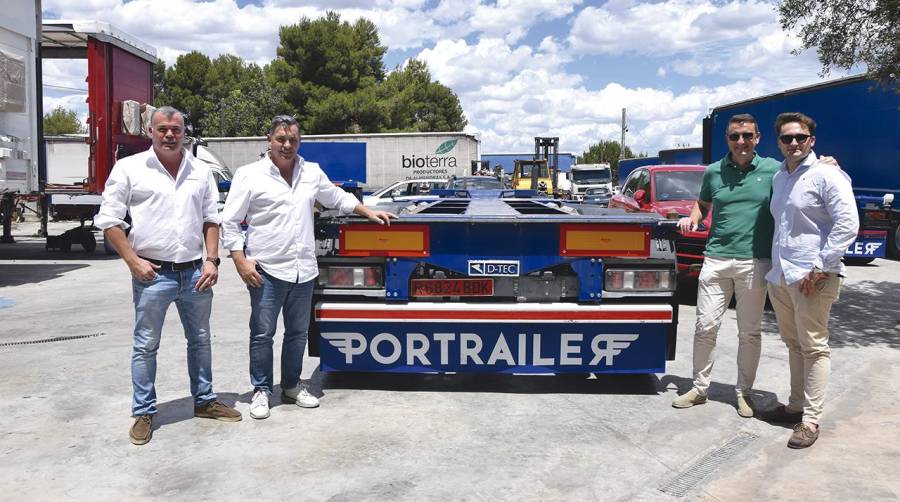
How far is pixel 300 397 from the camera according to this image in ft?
16.1

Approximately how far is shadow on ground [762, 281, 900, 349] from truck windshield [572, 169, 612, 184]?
29.6 metres

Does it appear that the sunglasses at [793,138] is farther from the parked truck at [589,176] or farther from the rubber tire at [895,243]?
the parked truck at [589,176]

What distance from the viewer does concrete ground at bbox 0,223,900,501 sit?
12.0 ft

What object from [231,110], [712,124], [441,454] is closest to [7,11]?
[441,454]

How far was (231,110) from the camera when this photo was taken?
45.0 m

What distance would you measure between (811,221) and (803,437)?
1.20 m

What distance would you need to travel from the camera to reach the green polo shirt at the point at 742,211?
186 inches

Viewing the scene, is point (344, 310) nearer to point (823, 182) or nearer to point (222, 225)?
point (222, 225)

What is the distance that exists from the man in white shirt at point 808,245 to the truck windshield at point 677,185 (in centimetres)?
583

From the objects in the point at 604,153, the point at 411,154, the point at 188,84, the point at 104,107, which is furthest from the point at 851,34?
the point at 604,153

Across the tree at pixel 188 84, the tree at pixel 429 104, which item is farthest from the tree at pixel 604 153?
the tree at pixel 188 84

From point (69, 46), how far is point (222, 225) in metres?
12.2

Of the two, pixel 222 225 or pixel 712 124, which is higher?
pixel 712 124

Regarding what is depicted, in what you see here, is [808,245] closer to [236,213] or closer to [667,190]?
[236,213]
